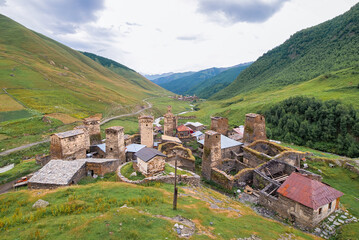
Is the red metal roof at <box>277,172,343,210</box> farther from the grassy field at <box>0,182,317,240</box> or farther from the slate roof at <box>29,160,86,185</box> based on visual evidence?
the slate roof at <box>29,160,86,185</box>

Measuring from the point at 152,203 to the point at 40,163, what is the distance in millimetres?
27972

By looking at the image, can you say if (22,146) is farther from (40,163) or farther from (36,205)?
(36,205)

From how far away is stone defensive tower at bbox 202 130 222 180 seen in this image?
1036 inches

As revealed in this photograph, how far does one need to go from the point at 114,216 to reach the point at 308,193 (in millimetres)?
17799

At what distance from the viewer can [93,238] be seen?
8.55 meters

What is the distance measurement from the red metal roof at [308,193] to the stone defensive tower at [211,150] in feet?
32.7

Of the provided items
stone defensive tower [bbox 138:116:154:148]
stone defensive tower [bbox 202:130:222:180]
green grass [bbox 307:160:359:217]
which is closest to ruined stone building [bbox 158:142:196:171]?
stone defensive tower [bbox 202:130:222:180]

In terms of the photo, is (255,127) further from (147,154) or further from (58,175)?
(58,175)

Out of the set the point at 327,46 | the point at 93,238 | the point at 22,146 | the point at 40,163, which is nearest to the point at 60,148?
the point at 40,163

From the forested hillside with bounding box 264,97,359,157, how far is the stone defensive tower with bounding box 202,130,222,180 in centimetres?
3388

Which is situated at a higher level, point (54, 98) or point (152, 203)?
point (54, 98)

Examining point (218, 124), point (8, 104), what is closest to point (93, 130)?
point (218, 124)

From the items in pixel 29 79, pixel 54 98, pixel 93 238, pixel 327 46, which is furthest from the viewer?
pixel 327 46

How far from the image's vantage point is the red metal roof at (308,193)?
16.5m
